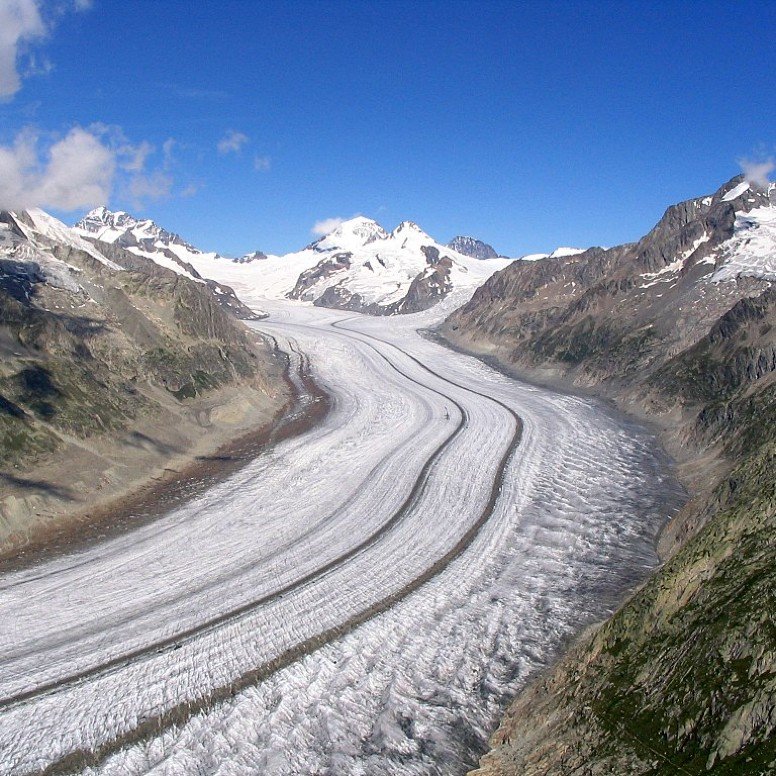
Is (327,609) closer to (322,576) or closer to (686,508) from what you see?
(322,576)

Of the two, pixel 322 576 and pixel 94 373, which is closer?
pixel 322 576

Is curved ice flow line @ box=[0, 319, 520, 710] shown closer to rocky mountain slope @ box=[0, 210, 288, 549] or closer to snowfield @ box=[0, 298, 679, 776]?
snowfield @ box=[0, 298, 679, 776]

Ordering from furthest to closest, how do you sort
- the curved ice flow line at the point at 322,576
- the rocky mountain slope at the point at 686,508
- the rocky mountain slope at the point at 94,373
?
1. the rocky mountain slope at the point at 94,373
2. the curved ice flow line at the point at 322,576
3. the rocky mountain slope at the point at 686,508

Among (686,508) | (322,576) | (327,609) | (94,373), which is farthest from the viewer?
(94,373)

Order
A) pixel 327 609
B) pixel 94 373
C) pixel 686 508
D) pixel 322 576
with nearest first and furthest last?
pixel 327 609
pixel 322 576
pixel 686 508
pixel 94 373

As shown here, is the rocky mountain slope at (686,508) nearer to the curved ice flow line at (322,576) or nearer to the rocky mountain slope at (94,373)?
the curved ice flow line at (322,576)

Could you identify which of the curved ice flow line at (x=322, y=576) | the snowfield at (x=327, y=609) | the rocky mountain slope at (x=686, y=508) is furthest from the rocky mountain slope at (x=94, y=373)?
the rocky mountain slope at (x=686, y=508)

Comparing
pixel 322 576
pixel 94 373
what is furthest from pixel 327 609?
pixel 94 373
